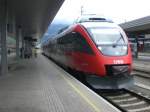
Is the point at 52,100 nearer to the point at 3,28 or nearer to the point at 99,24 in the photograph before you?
the point at 99,24

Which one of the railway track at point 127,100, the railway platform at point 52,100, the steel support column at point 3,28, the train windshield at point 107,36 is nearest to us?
the railway platform at point 52,100

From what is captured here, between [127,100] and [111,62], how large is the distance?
212cm

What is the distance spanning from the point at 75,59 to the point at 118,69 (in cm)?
348

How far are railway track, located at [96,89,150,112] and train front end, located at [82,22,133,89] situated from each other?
0.49 metres

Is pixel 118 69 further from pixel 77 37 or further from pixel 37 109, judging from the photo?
pixel 37 109

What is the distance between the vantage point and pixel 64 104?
11609mm

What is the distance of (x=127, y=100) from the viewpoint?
15.7 m

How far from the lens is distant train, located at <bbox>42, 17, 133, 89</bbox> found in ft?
56.0

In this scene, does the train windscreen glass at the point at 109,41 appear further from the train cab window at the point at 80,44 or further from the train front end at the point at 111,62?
the train cab window at the point at 80,44

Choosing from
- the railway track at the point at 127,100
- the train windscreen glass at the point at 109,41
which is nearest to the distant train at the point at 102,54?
the train windscreen glass at the point at 109,41

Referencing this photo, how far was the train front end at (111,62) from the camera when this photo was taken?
17.0m

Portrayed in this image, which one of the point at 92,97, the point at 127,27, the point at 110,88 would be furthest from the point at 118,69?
the point at 127,27

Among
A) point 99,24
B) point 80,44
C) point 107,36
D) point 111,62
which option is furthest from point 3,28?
point 111,62

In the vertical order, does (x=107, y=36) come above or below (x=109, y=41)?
above
